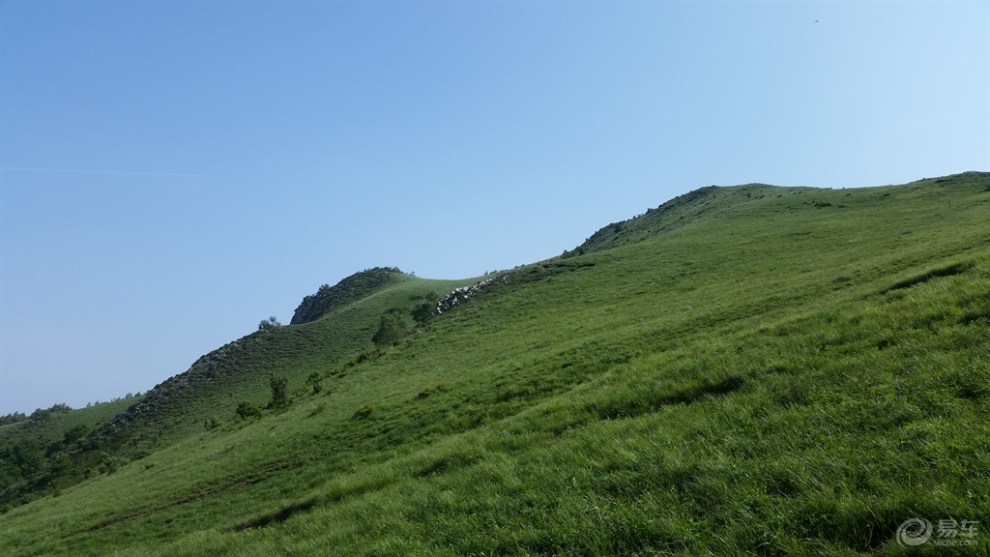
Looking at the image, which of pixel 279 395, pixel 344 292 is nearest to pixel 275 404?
pixel 279 395

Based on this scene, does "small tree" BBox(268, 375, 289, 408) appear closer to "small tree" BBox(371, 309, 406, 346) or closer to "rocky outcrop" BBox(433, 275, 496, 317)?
"small tree" BBox(371, 309, 406, 346)

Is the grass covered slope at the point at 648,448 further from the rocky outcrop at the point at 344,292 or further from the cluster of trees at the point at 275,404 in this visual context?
the rocky outcrop at the point at 344,292

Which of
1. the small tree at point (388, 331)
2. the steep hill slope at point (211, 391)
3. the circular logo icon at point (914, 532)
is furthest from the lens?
the small tree at point (388, 331)

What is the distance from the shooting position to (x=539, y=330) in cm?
3909

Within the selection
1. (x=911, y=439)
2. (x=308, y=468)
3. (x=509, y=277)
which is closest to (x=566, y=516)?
(x=911, y=439)

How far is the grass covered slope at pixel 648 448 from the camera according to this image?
688cm

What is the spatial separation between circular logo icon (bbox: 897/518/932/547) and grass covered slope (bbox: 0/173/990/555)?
0.11 meters

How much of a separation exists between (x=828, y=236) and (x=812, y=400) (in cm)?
4576

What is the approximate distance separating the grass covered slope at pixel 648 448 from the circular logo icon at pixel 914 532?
11 cm

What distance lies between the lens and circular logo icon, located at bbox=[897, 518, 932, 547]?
559 centimetres

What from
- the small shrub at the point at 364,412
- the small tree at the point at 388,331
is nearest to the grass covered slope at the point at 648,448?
the small shrub at the point at 364,412

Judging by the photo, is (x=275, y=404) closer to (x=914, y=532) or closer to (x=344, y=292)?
(x=914, y=532)

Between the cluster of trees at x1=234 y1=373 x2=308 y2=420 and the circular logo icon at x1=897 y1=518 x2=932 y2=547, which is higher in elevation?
the cluster of trees at x1=234 y1=373 x2=308 y2=420

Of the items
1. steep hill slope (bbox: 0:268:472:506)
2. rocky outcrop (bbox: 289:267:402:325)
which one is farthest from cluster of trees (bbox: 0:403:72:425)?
rocky outcrop (bbox: 289:267:402:325)
